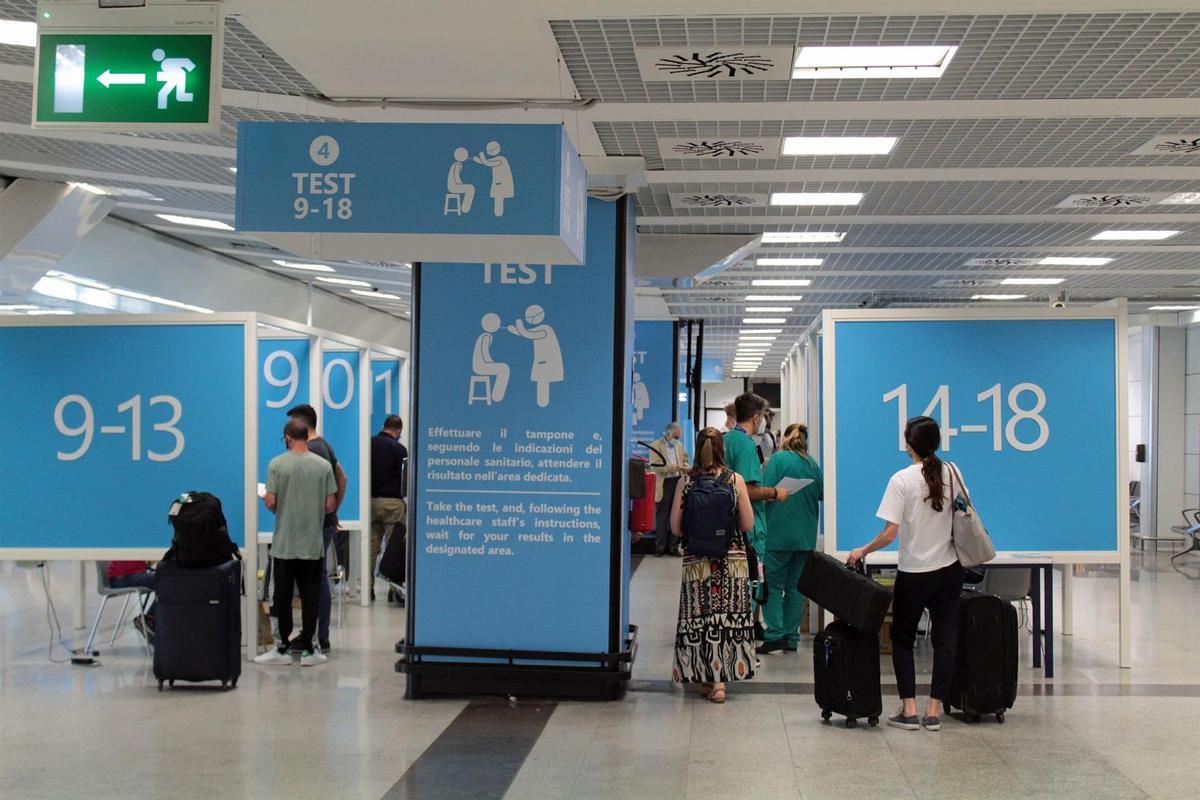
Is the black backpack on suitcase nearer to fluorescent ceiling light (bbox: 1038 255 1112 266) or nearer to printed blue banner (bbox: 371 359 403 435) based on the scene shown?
printed blue banner (bbox: 371 359 403 435)

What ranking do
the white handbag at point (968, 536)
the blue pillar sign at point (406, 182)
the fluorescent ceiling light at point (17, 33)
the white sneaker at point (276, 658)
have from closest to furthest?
1. the blue pillar sign at point (406, 182)
2. the fluorescent ceiling light at point (17, 33)
3. the white handbag at point (968, 536)
4. the white sneaker at point (276, 658)

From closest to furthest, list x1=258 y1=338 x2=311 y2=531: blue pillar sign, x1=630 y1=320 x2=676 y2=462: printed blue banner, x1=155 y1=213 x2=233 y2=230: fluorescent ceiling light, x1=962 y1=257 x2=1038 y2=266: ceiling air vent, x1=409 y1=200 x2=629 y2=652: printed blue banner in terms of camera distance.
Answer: x1=409 y1=200 x2=629 y2=652: printed blue banner < x1=258 y1=338 x2=311 y2=531: blue pillar sign < x1=155 y1=213 x2=233 y2=230: fluorescent ceiling light < x1=962 y1=257 x2=1038 y2=266: ceiling air vent < x1=630 y1=320 x2=676 y2=462: printed blue banner

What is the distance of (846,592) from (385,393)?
7.24 meters

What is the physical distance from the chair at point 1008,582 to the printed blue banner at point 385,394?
Result: 6476 mm

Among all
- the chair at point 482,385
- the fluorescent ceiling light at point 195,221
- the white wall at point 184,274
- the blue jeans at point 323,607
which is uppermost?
the fluorescent ceiling light at point 195,221

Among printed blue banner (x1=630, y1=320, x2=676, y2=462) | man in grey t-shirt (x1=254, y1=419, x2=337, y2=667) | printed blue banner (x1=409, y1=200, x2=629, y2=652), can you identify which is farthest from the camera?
printed blue banner (x1=630, y1=320, x2=676, y2=462)

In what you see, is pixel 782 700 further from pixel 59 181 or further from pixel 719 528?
pixel 59 181

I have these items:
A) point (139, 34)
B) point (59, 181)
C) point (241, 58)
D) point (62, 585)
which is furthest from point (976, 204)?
point (62, 585)

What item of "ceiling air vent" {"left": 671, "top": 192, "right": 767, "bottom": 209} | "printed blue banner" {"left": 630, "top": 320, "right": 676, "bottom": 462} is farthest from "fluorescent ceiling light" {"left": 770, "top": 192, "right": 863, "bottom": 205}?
"printed blue banner" {"left": 630, "top": 320, "right": 676, "bottom": 462}

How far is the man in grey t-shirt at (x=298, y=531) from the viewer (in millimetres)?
7332

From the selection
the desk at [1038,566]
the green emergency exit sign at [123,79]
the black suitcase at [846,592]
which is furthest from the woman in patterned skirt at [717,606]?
the green emergency exit sign at [123,79]

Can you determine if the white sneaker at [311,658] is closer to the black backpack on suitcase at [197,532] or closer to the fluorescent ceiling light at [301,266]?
the black backpack on suitcase at [197,532]

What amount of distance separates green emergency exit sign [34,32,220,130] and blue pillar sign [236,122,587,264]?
19.0 inches

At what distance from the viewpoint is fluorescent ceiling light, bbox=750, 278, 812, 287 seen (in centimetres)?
1313
